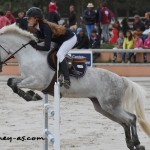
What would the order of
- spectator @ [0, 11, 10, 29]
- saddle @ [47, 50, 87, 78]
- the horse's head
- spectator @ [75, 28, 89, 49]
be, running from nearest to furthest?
saddle @ [47, 50, 87, 78]
the horse's head
spectator @ [75, 28, 89, 49]
spectator @ [0, 11, 10, 29]

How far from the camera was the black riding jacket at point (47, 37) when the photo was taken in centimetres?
945

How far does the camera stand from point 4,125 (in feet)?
40.7

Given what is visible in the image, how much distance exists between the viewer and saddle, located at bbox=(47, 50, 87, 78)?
31.9ft

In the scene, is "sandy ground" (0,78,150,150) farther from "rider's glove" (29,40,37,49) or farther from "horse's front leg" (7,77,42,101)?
"rider's glove" (29,40,37,49)

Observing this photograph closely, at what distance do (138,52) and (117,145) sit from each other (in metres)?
10.1

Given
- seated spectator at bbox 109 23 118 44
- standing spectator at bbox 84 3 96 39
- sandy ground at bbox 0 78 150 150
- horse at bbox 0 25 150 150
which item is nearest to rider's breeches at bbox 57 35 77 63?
horse at bbox 0 25 150 150

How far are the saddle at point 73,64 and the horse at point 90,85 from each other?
0.06 m

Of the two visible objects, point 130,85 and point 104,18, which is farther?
point 104,18

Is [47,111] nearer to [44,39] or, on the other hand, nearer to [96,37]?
[44,39]

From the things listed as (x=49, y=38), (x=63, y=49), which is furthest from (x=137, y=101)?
(x=49, y=38)

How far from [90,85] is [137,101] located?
845 mm

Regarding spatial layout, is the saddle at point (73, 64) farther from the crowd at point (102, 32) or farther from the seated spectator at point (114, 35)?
the seated spectator at point (114, 35)

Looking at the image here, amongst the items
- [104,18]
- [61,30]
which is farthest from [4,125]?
[104,18]

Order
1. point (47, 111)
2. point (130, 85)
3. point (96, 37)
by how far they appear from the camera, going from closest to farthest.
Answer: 1. point (47, 111)
2. point (130, 85)
3. point (96, 37)
